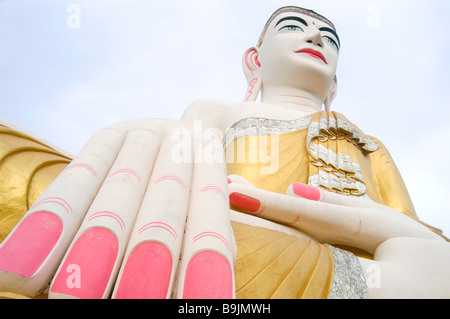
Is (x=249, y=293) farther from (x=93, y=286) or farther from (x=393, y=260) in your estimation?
(x=393, y=260)

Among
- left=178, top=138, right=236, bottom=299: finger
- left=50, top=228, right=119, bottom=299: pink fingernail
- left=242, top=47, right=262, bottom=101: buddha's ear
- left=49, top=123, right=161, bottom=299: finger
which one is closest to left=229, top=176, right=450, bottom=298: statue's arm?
left=178, top=138, right=236, bottom=299: finger

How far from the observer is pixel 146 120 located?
1.96 m

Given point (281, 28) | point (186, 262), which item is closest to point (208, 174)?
point (186, 262)

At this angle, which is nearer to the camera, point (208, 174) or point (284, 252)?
point (208, 174)

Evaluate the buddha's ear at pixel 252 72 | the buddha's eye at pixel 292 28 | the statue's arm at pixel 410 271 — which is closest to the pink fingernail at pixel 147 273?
the statue's arm at pixel 410 271

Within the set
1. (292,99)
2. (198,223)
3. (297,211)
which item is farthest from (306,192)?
(292,99)

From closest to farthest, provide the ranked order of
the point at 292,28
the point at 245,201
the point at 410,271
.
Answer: the point at 410,271 → the point at 245,201 → the point at 292,28

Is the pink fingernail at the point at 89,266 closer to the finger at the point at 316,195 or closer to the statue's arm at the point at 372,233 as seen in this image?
the statue's arm at the point at 372,233

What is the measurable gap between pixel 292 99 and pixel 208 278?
318 centimetres

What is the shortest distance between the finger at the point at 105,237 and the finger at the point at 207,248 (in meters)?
0.21

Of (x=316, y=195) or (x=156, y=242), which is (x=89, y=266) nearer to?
(x=156, y=242)

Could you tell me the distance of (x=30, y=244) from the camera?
116cm

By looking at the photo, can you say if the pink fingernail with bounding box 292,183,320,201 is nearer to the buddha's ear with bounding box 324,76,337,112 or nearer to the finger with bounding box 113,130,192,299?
the finger with bounding box 113,130,192,299
